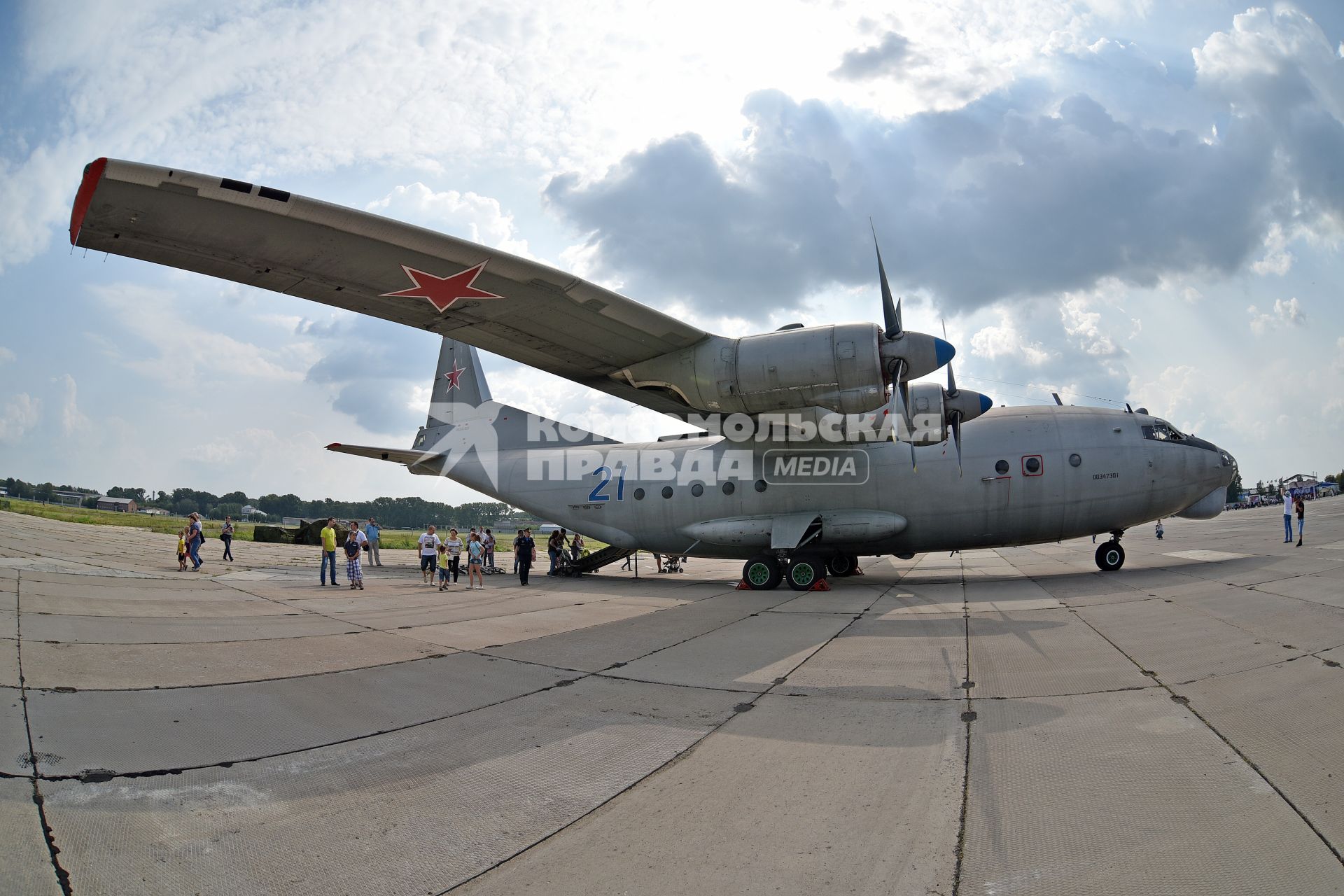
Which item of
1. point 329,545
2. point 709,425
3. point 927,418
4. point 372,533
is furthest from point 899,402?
point 372,533

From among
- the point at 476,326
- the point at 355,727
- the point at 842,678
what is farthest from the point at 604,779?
the point at 476,326

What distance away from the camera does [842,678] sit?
21.1ft

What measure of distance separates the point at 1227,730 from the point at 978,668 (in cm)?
230

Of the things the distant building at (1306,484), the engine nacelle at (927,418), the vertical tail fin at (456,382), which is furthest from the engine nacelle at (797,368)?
the distant building at (1306,484)

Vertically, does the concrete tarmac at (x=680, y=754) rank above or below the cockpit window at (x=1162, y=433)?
below

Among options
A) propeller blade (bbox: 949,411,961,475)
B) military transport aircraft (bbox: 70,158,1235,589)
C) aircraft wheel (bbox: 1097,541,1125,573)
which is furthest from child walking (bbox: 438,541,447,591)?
aircraft wheel (bbox: 1097,541,1125,573)

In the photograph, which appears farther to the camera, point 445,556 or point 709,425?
point 445,556

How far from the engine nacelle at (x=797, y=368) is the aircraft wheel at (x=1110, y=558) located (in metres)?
6.02

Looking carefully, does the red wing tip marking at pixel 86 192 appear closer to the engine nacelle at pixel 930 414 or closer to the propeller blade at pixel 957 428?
the engine nacelle at pixel 930 414

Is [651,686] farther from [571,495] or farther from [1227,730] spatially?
[571,495]

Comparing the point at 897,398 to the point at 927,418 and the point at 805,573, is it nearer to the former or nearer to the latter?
the point at 927,418

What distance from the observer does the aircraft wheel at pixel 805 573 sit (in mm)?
14812

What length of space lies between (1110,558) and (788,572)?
6.66 metres

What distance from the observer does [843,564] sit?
17562 mm
